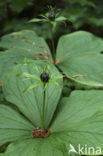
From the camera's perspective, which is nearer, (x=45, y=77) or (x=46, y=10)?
(x=45, y=77)

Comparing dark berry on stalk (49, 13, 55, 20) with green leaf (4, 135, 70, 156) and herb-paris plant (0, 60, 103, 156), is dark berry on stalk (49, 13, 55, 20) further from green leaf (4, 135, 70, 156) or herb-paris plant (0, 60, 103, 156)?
green leaf (4, 135, 70, 156)

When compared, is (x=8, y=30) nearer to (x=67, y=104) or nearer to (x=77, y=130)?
(x=67, y=104)

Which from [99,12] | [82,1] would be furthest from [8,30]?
[99,12]

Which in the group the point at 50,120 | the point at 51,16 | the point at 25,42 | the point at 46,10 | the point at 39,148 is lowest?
the point at 46,10

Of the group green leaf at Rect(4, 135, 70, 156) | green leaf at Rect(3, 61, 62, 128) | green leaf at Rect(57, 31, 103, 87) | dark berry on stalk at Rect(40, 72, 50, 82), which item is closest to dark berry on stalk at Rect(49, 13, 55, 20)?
green leaf at Rect(57, 31, 103, 87)

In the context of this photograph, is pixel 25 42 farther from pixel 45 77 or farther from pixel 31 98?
pixel 45 77

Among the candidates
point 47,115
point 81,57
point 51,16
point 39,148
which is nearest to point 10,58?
point 51,16
